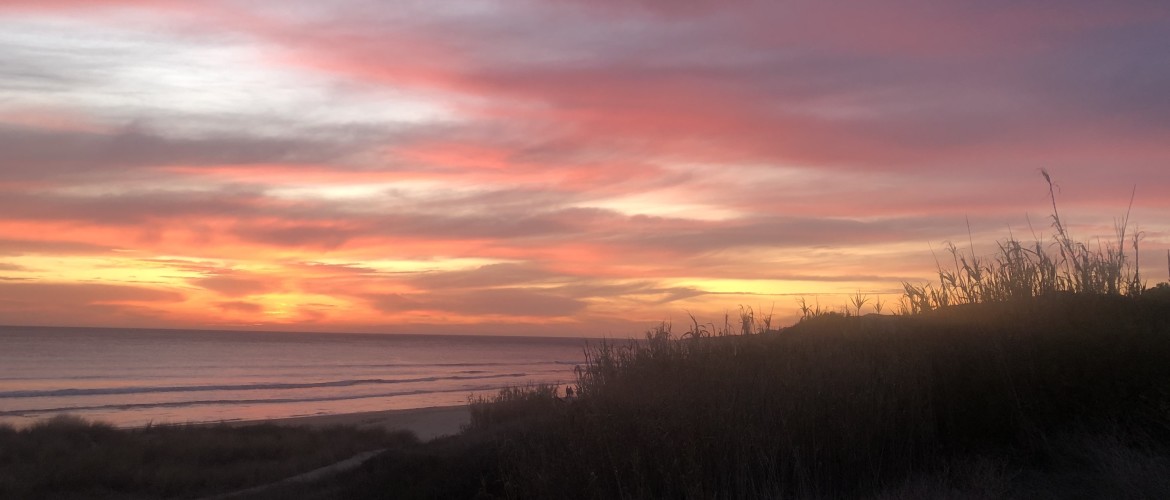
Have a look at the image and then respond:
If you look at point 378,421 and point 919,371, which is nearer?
point 919,371

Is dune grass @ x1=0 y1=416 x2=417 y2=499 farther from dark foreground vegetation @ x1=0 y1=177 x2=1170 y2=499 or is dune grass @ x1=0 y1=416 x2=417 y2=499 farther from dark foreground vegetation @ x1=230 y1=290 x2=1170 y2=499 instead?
dark foreground vegetation @ x1=230 y1=290 x2=1170 y2=499

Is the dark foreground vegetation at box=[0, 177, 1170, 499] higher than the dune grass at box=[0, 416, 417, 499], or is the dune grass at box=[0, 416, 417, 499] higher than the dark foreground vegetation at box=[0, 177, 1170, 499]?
the dark foreground vegetation at box=[0, 177, 1170, 499]

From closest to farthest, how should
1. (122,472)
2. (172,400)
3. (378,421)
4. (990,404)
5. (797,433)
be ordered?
(797,433), (990,404), (122,472), (378,421), (172,400)

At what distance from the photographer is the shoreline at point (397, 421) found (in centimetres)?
2766

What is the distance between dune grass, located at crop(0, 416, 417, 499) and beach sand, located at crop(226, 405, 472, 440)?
1.78 meters

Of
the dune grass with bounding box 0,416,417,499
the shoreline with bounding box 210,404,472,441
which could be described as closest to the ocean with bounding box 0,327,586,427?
the shoreline with bounding box 210,404,472,441

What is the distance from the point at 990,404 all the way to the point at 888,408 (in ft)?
4.51

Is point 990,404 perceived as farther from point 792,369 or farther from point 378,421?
point 378,421

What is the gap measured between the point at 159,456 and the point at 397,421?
10765 mm

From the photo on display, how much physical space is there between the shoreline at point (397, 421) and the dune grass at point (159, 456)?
1.70 m

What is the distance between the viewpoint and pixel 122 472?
18.3 meters

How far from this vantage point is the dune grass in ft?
56.7

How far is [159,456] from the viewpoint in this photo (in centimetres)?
2061

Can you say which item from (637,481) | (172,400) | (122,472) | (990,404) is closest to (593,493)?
(637,481)
